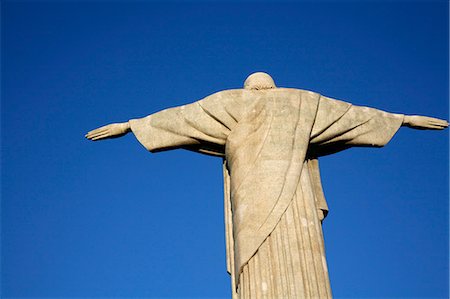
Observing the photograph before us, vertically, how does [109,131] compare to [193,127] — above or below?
above

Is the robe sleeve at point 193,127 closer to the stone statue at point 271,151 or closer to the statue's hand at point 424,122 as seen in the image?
the stone statue at point 271,151

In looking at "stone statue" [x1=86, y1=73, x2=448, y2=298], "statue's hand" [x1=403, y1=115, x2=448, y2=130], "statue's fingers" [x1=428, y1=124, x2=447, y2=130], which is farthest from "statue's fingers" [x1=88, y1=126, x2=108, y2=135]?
"statue's fingers" [x1=428, y1=124, x2=447, y2=130]

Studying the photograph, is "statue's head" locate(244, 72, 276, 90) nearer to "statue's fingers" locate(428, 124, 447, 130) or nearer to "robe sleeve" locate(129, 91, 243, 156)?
"robe sleeve" locate(129, 91, 243, 156)

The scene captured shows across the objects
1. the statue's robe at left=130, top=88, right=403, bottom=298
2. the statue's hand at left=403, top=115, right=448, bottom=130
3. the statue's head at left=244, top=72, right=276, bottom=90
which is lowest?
the statue's robe at left=130, top=88, right=403, bottom=298

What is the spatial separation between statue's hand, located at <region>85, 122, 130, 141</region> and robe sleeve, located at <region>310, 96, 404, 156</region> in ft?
11.1

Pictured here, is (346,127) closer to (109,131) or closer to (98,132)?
(109,131)

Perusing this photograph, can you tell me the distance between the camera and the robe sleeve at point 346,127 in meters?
12.0

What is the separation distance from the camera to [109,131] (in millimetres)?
12062

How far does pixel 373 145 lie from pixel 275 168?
229 cm

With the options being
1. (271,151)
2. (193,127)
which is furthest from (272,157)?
(193,127)

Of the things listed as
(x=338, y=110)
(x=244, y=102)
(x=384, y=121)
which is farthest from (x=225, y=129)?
(x=384, y=121)

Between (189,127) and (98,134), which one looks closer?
(189,127)

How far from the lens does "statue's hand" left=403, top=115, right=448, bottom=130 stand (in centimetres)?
1259

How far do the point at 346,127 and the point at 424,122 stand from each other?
1643mm
